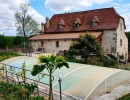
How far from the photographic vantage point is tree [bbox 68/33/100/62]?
23.9 metres

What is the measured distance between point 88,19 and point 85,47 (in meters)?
14.1

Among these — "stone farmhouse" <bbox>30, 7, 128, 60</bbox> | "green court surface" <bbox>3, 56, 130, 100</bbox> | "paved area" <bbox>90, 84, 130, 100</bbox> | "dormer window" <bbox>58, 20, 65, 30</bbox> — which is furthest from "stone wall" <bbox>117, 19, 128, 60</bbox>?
"paved area" <bbox>90, 84, 130, 100</bbox>

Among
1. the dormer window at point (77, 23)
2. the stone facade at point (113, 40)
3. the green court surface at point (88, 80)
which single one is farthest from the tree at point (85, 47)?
the dormer window at point (77, 23)

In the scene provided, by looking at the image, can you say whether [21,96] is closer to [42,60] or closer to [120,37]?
[42,60]

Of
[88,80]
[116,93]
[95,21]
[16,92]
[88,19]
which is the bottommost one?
[116,93]

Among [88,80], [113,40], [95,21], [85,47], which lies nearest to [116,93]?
[88,80]

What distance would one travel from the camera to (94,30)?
35.0m

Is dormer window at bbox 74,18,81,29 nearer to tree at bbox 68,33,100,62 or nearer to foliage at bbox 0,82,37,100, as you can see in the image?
tree at bbox 68,33,100,62

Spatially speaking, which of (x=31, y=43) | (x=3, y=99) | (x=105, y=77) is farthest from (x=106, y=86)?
(x=31, y=43)

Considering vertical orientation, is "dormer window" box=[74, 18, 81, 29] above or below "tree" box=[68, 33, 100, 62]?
above

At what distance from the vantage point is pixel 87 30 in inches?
1407

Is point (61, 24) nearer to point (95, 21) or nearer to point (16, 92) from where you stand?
point (95, 21)

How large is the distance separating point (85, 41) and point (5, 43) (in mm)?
24453

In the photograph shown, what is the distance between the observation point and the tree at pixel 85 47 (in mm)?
23906
